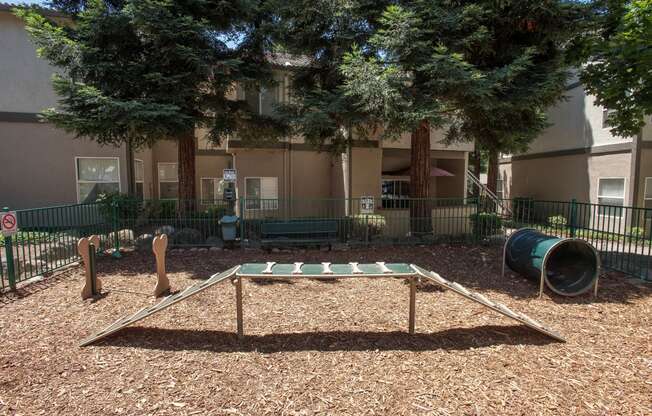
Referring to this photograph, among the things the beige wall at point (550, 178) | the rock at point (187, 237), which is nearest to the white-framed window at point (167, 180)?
the rock at point (187, 237)

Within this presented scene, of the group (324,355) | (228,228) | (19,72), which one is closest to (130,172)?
(19,72)

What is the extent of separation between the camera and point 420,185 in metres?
9.94

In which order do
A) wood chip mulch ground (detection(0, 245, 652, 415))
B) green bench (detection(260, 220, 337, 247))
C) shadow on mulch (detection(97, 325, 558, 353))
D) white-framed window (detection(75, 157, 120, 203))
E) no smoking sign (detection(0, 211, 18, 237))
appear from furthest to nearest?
white-framed window (detection(75, 157, 120, 203))
green bench (detection(260, 220, 337, 247))
no smoking sign (detection(0, 211, 18, 237))
shadow on mulch (detection(97, 325, 558, 353))
wood chip mulch ground (detection(0, 245, 652, 415))

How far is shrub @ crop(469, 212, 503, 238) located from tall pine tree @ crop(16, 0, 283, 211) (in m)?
7.49

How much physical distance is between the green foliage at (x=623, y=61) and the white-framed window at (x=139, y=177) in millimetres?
14903

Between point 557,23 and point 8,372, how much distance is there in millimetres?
10986

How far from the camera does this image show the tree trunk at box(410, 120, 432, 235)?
9.84 m

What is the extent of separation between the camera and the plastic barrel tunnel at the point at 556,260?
18.5 ft

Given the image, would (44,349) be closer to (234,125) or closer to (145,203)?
(145,203)

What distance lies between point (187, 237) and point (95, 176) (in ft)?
17.6

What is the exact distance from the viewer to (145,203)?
9.45 meters

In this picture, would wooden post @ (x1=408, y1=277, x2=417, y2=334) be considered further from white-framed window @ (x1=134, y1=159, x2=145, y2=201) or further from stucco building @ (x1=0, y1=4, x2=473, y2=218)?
white-framed window @ (x1=134, y1=159, x2=145, y2=201)

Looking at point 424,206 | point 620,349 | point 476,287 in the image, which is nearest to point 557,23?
point 424,206

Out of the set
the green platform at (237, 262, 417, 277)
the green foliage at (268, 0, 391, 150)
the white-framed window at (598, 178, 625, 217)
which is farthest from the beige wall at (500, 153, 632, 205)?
the green platform at (237, 262, 417, 277)
